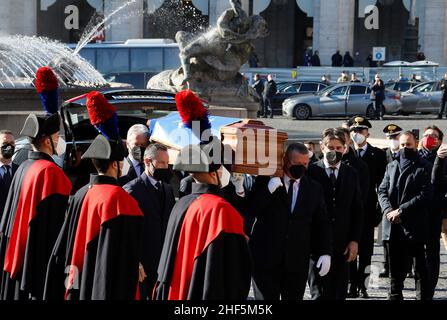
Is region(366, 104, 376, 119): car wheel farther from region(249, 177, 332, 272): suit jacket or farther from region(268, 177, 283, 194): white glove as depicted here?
region(268, 177, 283, 194): white glove

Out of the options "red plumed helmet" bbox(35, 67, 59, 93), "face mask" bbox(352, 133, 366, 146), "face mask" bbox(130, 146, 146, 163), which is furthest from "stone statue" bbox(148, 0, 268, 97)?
"red plumed helmet" bbox(35, 67, 59, 93)

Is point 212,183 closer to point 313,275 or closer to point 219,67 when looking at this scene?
point 313,275

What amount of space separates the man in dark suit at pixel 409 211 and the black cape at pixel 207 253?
3.75 m

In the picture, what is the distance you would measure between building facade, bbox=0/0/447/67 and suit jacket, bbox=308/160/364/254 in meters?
36.5

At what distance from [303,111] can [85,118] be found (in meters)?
21.3

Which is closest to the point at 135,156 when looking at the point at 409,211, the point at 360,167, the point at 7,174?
the point at 7,174

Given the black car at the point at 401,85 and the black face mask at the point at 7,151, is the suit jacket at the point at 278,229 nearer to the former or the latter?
the black face mask at the point at 7,151

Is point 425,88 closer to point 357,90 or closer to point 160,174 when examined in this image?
point 357,90

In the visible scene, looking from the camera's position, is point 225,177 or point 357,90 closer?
point 225,177

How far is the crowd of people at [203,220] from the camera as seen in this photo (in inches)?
272

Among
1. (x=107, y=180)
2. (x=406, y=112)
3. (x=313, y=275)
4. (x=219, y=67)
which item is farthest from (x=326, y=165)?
(x=406, y=112)

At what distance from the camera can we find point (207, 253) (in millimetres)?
6723

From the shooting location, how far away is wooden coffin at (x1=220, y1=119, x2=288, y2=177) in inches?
312

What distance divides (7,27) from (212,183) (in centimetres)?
4426
